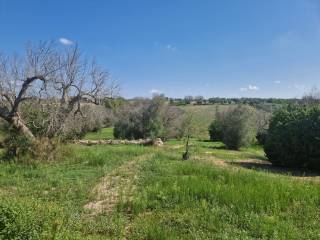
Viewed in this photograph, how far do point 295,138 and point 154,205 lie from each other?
918cm

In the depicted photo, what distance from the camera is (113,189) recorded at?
1026 cm

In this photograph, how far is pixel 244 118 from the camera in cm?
3372

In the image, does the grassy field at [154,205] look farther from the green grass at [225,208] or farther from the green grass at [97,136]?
the green grass at [97,136]

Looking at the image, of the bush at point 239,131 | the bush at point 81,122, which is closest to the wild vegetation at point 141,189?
the bush at point 81,122

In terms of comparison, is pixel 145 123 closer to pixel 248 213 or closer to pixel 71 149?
pixel 71 149

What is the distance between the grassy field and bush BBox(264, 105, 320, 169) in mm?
5518

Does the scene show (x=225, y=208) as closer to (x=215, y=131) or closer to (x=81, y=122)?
(x=81, y=122)

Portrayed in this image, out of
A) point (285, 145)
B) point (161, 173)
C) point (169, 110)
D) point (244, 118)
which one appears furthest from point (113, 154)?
point (169, 110)

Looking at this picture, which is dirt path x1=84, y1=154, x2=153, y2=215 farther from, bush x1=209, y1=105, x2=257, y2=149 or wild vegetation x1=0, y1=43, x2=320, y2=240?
bush x1=209, y1=105, x2=257, y2=149

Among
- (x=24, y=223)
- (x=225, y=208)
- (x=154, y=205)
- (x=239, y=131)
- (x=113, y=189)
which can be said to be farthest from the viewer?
(x=239, y=131)

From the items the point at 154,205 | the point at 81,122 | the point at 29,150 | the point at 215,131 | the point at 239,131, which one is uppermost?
the point at 81,122

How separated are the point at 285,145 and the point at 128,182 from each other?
805 cm

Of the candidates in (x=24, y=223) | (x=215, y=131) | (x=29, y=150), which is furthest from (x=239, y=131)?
(x=24, y=223)

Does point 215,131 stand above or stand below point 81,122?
below
